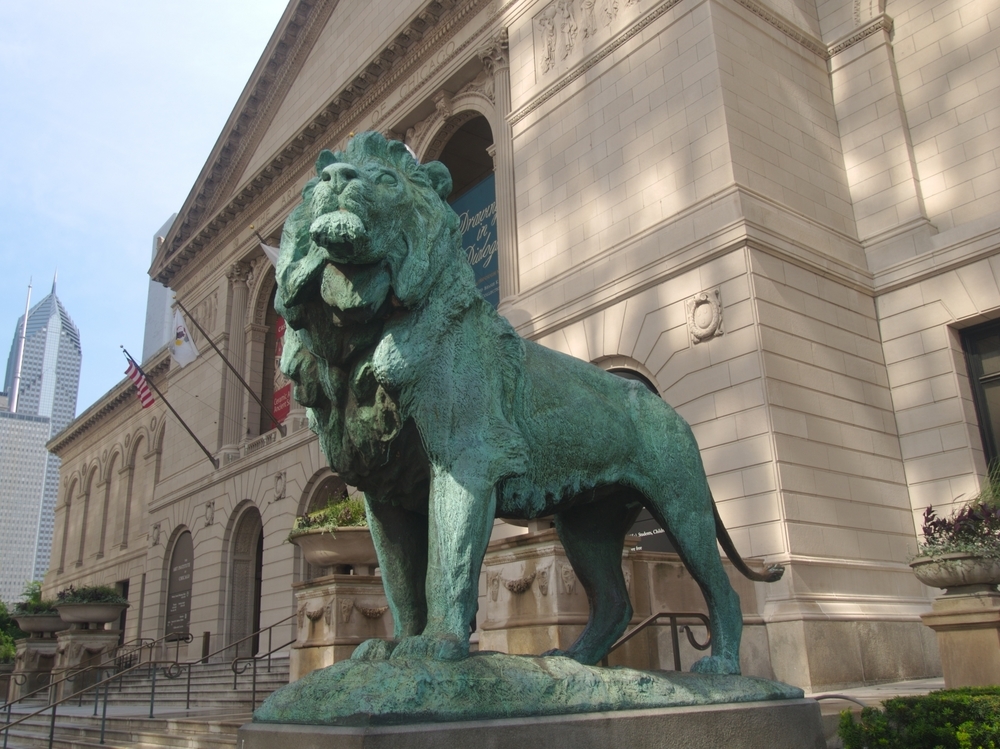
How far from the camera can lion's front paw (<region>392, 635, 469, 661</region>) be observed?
279 cm

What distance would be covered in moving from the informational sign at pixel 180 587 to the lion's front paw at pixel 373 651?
30069 mm

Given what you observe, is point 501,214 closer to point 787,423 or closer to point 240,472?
point 787,423

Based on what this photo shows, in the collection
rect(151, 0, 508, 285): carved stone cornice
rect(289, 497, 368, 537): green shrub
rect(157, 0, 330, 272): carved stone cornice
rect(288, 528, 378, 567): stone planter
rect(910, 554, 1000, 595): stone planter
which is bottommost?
rect(910, 554, 1000, 595): stone planter

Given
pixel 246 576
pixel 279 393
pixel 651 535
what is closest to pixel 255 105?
pixel 279 393

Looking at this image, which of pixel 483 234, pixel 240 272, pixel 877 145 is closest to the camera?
pixel 877 145

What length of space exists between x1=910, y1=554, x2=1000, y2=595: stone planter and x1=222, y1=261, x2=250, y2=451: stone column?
25.4 meters

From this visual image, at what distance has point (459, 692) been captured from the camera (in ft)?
8.79

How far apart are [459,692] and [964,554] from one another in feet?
26.2

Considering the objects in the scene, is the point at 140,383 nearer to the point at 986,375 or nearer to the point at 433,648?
the point at 986,375

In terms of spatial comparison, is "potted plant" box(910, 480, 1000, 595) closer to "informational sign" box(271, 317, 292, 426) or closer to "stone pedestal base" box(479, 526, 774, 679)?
"stone pedestal base" box(479, 526, 774, 679)

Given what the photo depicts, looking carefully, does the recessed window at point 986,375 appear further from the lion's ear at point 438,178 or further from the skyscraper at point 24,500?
the skyscraper at point 24,500

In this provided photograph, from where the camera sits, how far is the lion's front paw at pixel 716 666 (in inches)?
143

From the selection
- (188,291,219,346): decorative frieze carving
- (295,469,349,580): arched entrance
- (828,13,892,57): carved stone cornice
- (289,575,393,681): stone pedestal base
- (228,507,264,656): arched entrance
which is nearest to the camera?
(289,575,393,681): stone pedestal base

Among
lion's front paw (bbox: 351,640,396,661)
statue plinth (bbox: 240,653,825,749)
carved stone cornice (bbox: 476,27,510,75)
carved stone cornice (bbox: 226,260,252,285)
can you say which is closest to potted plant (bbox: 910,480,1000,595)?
statue plinth (bbox: 240,653,825,749)
